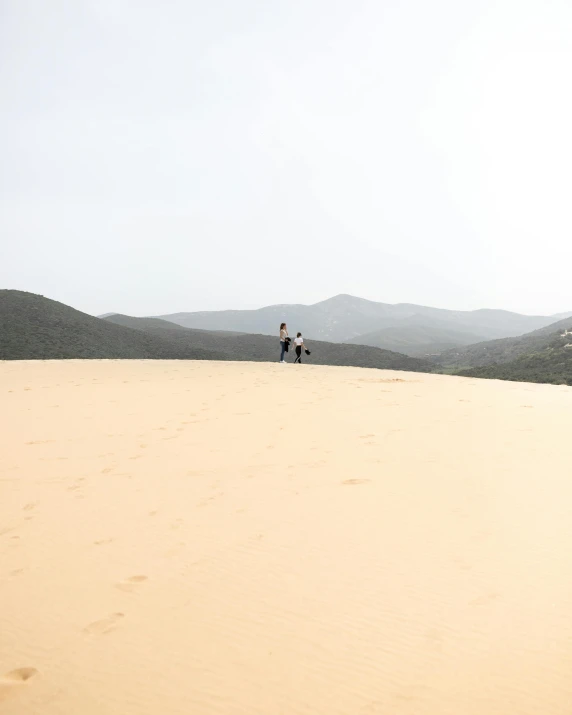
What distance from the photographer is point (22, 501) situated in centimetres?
407

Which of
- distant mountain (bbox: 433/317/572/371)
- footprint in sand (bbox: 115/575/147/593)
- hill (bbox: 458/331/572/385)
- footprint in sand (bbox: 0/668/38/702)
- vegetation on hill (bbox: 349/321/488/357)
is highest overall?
vegetation on hill (bbox: 349/321/488/357)

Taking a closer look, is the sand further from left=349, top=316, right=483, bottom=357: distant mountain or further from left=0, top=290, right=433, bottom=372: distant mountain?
left=349, top=316, right=483, bottom=357: distant mountain

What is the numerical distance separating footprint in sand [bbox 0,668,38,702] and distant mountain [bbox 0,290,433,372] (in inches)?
1499

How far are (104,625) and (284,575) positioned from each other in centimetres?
105

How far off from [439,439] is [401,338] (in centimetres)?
15534

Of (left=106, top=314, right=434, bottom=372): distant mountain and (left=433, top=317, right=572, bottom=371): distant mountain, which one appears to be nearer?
(left=106, top=314, right=434, bottom=372): distant mountain

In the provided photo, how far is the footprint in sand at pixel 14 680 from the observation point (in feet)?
6.70

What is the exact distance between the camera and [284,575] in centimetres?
292

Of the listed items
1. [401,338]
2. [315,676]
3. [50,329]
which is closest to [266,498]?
[315,676]

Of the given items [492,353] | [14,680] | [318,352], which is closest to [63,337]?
[318,352]

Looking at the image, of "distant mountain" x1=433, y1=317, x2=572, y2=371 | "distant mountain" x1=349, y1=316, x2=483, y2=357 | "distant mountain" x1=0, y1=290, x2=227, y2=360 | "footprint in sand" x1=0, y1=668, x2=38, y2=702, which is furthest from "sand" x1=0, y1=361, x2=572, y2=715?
"distant mountain" x1=349, y1=316, x2=483, y2=357

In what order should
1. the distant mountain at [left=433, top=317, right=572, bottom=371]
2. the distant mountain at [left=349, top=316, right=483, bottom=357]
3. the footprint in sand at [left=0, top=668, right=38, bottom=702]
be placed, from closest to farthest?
1. the footprint in sand at [left=0, top=668, right=38, bottom=702]
2. the distant mountain at [left=433, top=317, right=572, bottom=371]
3. the distant mountain at [left=349, top=316, right=483, bottom=357]

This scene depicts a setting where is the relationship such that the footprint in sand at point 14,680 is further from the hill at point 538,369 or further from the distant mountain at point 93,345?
the distant mountain at point 93,345

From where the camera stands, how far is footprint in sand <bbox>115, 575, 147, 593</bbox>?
2768 millimetres
